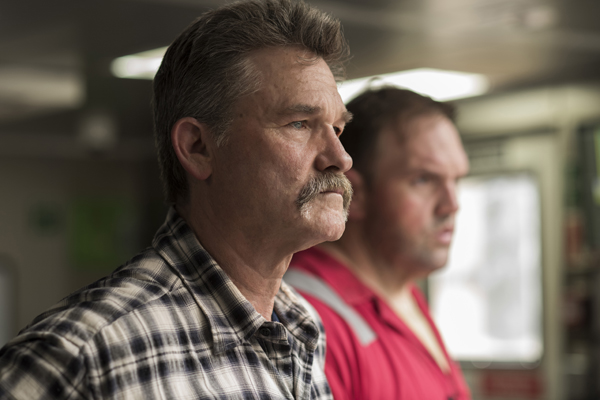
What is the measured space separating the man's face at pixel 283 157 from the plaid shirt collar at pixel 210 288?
0.06m

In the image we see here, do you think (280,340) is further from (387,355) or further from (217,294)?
(387,355)

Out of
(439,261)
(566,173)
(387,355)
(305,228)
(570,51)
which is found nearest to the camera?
(305,228)

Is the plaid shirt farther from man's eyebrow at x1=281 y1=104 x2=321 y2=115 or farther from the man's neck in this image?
the man's neck

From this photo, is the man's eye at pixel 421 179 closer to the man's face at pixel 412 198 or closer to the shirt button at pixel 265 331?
the man's face at pixel 412 198

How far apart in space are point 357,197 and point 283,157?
54cm

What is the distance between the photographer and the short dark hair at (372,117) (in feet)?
4.60

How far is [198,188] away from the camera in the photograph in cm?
95

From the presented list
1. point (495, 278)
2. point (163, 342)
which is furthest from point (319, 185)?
point (495, 278)

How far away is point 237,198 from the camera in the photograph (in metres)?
0.90

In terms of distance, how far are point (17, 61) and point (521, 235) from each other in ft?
8.21

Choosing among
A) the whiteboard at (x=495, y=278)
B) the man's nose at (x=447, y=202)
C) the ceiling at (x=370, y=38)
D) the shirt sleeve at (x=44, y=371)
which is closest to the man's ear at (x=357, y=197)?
the man's nose at (x=447, y=202)

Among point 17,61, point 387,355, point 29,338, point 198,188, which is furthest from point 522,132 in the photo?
point 29,338

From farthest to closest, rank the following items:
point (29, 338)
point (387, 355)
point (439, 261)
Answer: point (439, 261)
point (387, 355)
point (29, 338)

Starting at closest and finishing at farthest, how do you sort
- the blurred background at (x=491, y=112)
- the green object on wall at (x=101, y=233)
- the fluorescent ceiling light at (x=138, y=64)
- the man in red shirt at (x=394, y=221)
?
the man in red shirt at (x=394, y=221), the blurred background at (x=491, y=112), the fluorescent ceiling light at (x=138, y=64), the green object on wall at (x=101, y=233)
